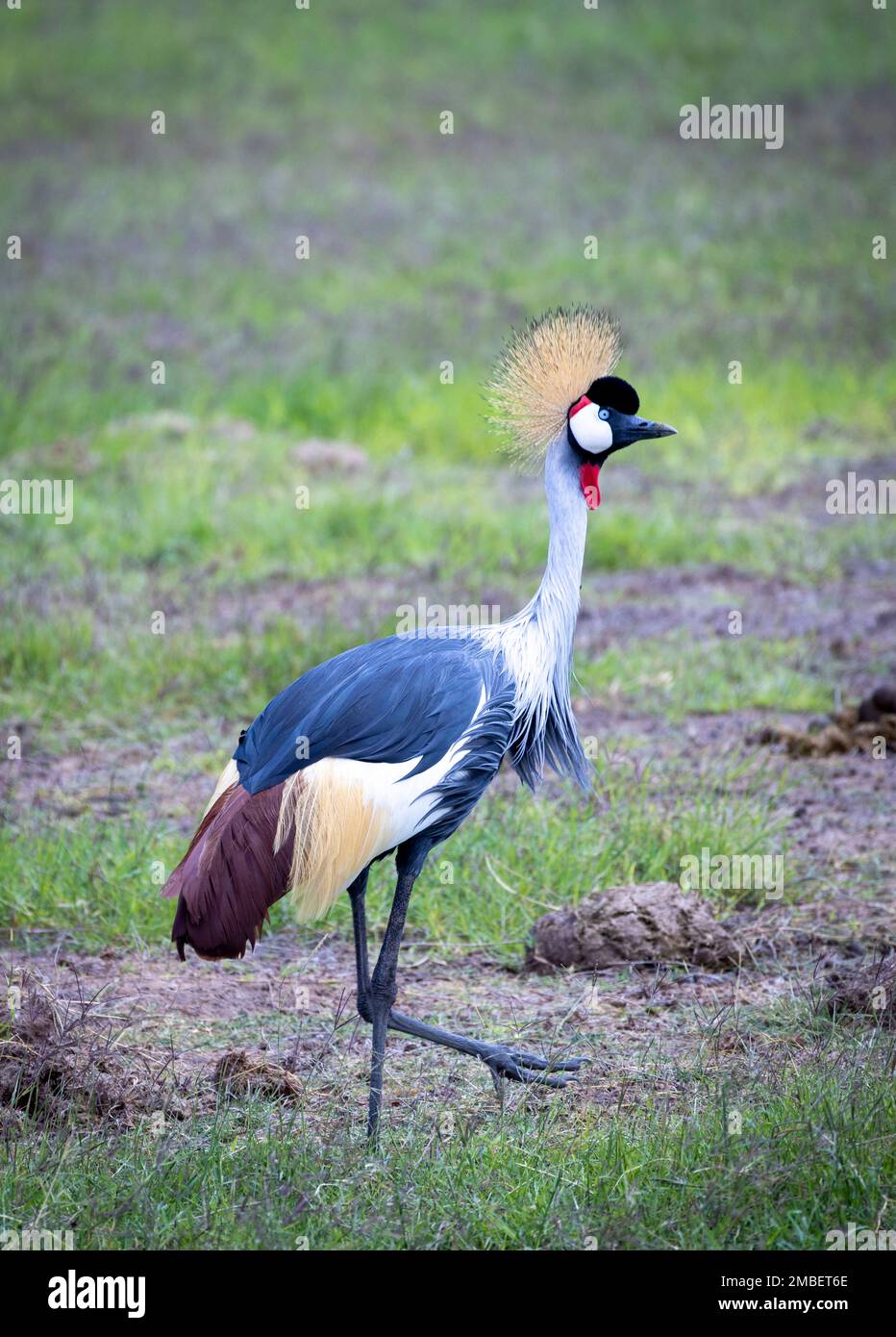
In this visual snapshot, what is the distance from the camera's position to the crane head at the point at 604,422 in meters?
4.12

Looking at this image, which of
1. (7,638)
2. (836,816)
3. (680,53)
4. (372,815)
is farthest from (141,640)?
(680,53)

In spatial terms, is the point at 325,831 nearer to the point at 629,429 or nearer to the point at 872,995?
the point at 629,429

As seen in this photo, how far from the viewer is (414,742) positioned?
12.7ft

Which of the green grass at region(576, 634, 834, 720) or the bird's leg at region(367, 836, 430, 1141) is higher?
the green grass at region(576, 634, 834, 720)

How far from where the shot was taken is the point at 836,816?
571 centimetres

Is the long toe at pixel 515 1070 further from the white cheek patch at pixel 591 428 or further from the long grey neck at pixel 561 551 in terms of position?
the white cheek patch at pixel 591 428

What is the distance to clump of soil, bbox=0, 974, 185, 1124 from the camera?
377 cm

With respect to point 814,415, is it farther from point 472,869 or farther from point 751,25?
point 751,25

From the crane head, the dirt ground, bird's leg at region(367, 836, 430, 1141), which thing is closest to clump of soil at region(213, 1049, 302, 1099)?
the dirt ground

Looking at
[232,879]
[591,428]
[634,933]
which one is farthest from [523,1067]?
[591,428]

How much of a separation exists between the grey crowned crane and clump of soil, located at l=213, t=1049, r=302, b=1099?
0.24m

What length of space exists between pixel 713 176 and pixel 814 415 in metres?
5.28

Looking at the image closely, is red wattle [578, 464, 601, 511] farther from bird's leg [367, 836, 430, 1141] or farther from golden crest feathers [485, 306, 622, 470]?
bird's leg [367, 836, 430, 1141]

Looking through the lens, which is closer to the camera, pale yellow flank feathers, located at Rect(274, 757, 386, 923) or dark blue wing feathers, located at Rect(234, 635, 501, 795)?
pale yellow flank feathers, located at Rect(274, 757, 386, 923)
